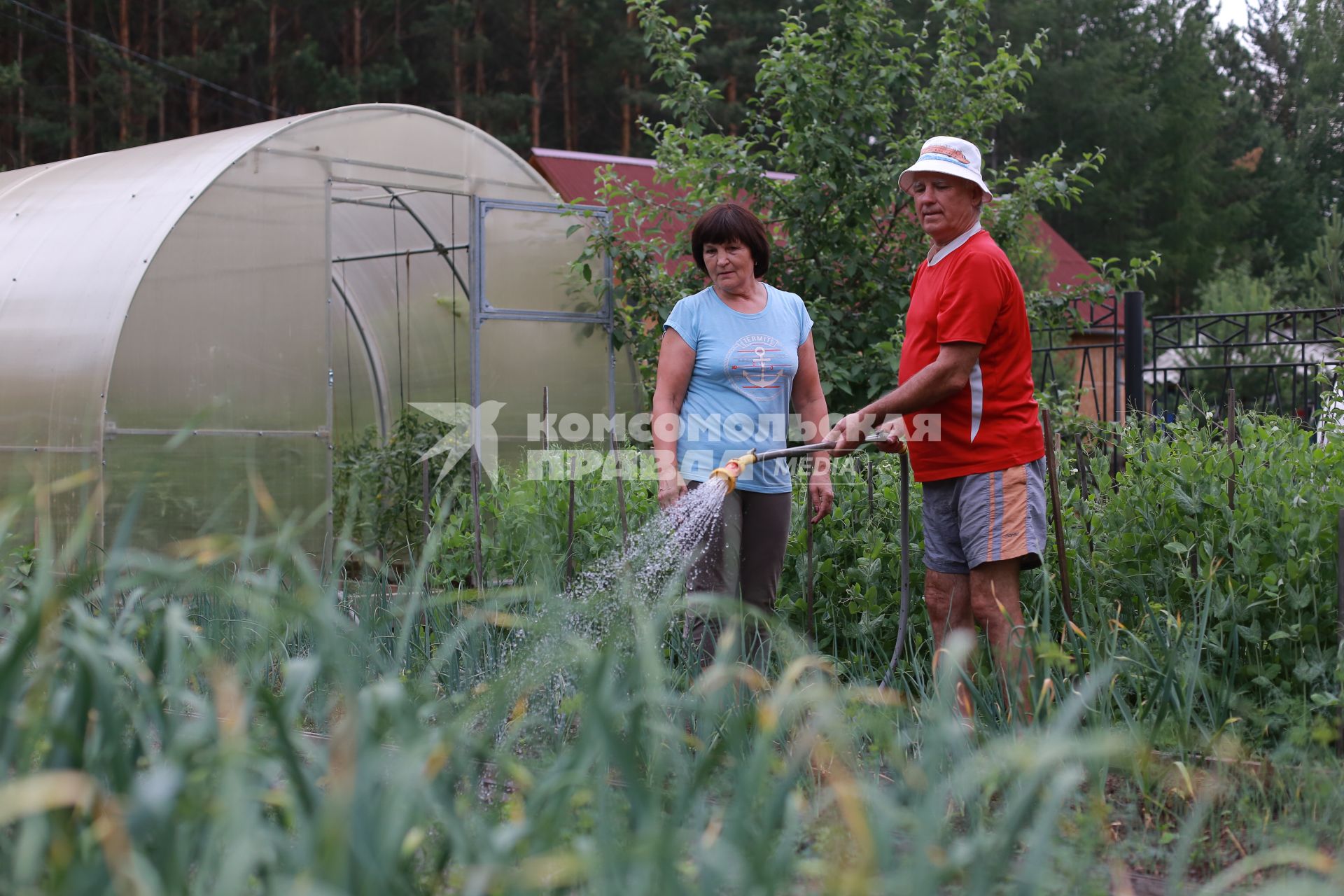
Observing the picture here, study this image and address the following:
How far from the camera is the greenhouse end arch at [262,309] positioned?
259 inches

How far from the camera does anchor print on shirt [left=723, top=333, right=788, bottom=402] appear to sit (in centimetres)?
362

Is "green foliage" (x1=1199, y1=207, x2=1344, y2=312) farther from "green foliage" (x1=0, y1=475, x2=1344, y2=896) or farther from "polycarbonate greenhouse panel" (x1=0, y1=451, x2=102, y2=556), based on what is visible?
"green foliage" (x1=0, y1=475, x2=1344, y2=896)

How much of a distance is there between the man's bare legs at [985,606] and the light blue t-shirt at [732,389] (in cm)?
56

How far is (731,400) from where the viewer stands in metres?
3.65

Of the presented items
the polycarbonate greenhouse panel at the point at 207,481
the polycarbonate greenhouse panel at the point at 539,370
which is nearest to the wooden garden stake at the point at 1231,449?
the polycarbonate greenhouse panel at the point at 207,481

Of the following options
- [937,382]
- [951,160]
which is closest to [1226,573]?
[937,382]

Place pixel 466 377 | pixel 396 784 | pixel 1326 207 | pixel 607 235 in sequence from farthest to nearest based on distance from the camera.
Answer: pixel 1326 207, pixel 466 377, pixel 607 235, pixel 396 784

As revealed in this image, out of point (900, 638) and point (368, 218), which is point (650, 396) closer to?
point (368, 218)

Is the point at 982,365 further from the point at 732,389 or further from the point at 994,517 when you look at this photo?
the point at 732,389

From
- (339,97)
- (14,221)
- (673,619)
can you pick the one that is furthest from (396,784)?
(339,97)

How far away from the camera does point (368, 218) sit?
952cm

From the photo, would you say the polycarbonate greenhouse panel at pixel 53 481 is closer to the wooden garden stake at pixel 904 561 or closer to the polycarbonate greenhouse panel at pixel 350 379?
the polycarbonate greenhouse panel at pixel 350 379

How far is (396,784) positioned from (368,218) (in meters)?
8.59

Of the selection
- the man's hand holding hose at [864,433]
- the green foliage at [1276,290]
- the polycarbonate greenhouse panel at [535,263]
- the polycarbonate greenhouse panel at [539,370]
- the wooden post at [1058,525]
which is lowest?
the wooden post at [1058,525]
